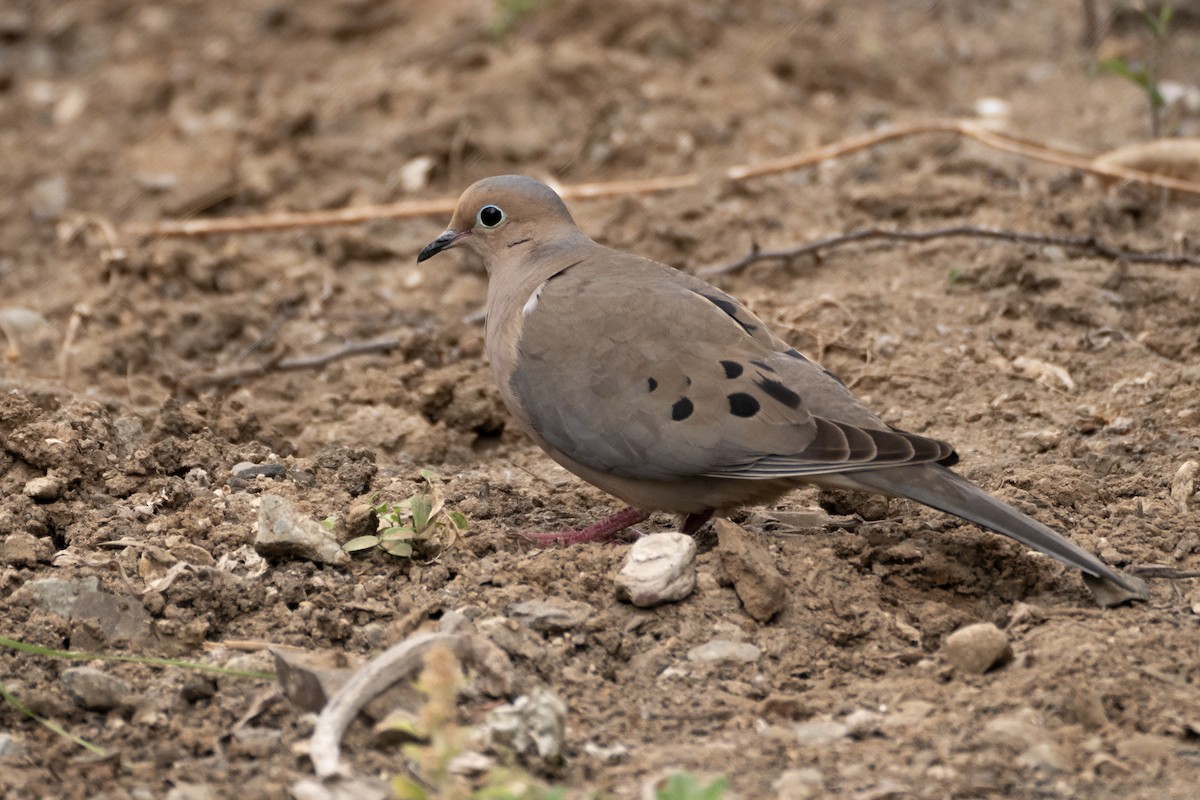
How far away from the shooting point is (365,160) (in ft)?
24.9

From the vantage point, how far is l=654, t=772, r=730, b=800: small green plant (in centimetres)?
232

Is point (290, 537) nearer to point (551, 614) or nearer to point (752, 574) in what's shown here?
point (551, 614)

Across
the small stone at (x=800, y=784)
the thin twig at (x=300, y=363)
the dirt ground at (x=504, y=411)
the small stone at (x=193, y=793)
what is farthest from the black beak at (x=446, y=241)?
the small stone at (x=800, y=784)

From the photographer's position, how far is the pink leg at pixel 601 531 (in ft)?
13.0

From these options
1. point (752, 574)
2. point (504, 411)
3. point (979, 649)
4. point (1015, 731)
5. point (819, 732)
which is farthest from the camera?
point (504, 411)

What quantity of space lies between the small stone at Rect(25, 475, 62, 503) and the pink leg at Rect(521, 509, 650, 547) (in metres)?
1.30

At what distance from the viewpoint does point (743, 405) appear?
3750 mm

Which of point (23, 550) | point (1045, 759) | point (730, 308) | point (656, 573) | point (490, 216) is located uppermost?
point (490, 216)

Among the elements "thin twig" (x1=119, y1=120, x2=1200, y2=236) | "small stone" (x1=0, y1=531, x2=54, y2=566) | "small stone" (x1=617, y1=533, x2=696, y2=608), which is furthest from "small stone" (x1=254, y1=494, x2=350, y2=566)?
"thin twig" (x1=119, y1=120, x2=1200, y2=236)

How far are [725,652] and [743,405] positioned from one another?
0.74 m

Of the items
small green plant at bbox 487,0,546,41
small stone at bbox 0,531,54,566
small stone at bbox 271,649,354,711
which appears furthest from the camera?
small green plant at bbox 487,0,546,41

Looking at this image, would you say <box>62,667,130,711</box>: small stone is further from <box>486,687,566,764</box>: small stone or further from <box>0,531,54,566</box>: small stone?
<box>486,687,566,764</box>: small stone

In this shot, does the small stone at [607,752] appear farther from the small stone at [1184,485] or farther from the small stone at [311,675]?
the small stone at [1184,485]

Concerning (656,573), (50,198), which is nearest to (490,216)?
(656,573)
